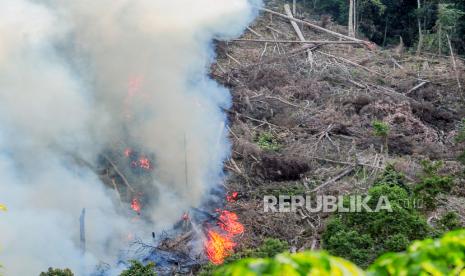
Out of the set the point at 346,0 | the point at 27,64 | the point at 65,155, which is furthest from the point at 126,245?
the point at 346,0

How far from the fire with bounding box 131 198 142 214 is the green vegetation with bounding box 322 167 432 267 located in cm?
355

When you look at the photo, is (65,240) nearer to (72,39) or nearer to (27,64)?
(27,64)

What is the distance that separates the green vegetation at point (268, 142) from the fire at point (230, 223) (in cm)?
258

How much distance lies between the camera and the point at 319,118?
Result: 1256 cm

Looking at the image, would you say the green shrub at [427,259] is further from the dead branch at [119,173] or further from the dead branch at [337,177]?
the dead branch at [119,173]

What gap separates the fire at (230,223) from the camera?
8.64 metres

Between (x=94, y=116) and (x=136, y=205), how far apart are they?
272 centimetres

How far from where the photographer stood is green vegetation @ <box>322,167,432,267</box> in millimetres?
6465

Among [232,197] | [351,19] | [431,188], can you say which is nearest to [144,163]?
[232,197]

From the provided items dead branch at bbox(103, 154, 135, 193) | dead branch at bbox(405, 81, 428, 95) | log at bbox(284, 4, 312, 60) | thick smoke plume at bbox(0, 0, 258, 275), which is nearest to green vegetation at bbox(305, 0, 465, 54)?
log at bbox(284, 4, 312, 60)

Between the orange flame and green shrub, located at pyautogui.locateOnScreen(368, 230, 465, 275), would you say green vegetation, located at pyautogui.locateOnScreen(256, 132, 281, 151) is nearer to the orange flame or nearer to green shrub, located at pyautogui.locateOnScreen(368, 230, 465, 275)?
the orange flame

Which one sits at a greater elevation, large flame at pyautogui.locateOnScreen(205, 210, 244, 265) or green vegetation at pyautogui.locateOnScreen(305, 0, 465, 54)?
green vegetation at pyautogui.locateOnScreen(305, 0, 465, 54)

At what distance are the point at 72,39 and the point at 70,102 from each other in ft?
7.25

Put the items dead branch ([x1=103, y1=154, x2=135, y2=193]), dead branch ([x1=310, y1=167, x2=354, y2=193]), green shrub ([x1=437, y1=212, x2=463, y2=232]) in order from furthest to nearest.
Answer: dead branch ([x1=103, y1=154, x2=135, y2=193]), dead branch ([x1=310, y1=167, x2=354, y2=193]), green shrub ([x1=437, y1=212, x2=463, y2=232])
